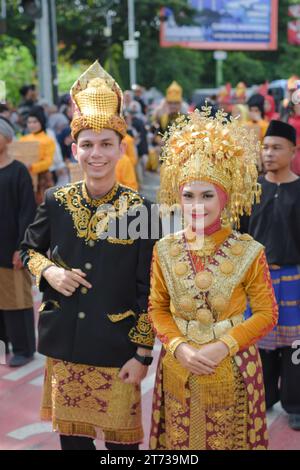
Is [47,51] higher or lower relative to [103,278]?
higher

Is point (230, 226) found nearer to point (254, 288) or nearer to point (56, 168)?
point (254, 288)

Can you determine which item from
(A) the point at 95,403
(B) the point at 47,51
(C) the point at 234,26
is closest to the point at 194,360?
(A) the point at 95,403

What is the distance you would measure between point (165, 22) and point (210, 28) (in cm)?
612

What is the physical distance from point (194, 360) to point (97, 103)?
110 cm

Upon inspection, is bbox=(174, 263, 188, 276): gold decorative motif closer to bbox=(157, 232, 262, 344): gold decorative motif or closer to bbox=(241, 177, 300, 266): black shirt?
bbox=(157, 232, 262, 344): gold decorative motif

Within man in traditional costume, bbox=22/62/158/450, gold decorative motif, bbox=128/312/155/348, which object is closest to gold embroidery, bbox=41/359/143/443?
man in traditional costume, bbox=22/62/158/450

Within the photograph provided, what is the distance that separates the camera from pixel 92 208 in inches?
108

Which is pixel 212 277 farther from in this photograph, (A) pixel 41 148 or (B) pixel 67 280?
(A) pixel 41 148

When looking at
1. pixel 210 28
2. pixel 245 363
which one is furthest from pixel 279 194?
pixel 210 28

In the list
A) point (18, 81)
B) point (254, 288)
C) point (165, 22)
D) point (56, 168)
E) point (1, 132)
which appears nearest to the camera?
point (254, 288)

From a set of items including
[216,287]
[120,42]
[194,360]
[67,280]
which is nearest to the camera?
[194,360]

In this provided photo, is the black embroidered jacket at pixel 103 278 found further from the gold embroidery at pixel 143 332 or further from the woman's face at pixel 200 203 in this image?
the woman's face at pixel 200 203

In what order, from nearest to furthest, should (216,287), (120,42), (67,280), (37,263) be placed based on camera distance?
(216,287), (67,280), (37,263), (120,42)

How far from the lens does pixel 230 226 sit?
8.77 ft
